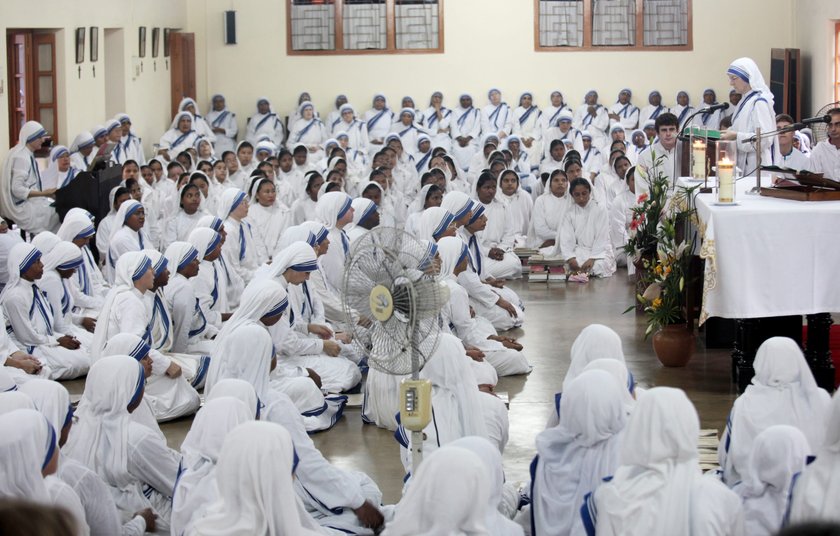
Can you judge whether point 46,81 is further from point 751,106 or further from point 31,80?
point 751,106

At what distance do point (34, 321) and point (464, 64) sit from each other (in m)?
13.3

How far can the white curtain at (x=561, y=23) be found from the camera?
20688mm

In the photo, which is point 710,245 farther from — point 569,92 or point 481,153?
point 569,92

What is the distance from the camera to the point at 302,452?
18.1 ft

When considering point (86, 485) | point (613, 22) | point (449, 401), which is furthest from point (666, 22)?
point (86, 485)

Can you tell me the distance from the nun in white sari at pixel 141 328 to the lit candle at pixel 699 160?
3585 mm

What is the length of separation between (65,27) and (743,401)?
1148 centimetres

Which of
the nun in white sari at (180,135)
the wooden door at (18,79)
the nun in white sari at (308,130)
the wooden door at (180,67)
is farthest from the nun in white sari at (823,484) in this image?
the wooden door at (180,67)

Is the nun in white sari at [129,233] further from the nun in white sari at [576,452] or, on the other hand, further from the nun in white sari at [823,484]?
the nun in white sari at [823,484]

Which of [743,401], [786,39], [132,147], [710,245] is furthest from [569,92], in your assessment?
[743,401]

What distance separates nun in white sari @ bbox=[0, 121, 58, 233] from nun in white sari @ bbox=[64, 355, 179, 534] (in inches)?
296

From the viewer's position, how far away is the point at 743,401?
553 centimetres

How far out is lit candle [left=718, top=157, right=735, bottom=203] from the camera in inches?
288

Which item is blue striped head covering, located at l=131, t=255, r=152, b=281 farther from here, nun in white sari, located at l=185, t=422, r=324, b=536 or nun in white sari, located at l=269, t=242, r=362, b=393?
nun in white sari, located at l=185, t=422, r=324, b=536
